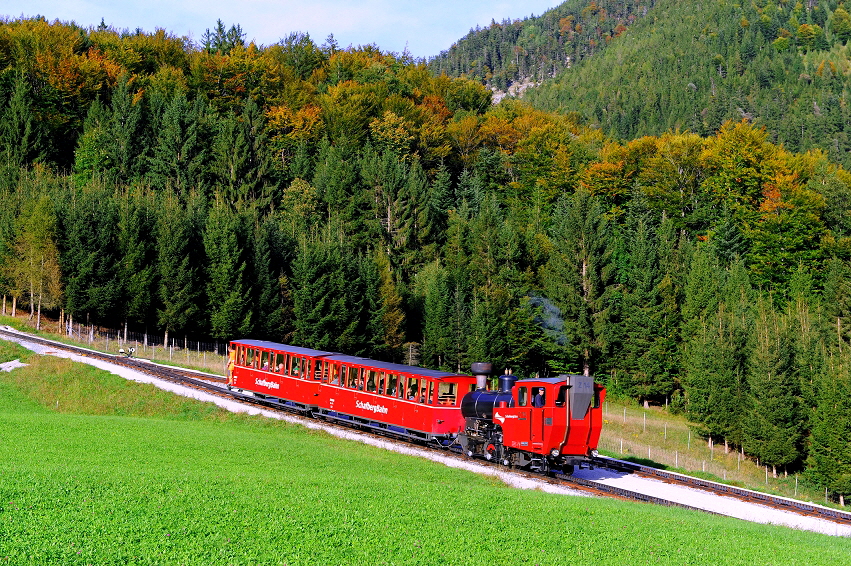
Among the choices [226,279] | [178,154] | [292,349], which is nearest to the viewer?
[292,349]

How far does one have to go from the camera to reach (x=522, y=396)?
2875 cm

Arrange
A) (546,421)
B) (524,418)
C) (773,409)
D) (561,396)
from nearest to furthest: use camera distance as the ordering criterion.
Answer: (546,421)
(561,396)
(524,418)
(773,409)

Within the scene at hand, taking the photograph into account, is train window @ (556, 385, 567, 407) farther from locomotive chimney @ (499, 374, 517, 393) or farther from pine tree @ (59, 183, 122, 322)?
pine tree @ (59, 183, 122, 322)

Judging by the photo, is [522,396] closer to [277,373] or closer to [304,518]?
[304,518]

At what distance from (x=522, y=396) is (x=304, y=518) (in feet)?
44.2

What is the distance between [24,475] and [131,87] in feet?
302

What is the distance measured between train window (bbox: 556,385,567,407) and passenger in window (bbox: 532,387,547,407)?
466 mm

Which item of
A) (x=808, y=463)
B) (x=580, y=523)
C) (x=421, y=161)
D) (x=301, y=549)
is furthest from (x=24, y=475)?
(x=421, y=161)

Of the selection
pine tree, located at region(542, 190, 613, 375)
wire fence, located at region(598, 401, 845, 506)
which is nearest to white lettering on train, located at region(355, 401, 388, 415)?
wire fence, located at region(598, 401, 845, 506)

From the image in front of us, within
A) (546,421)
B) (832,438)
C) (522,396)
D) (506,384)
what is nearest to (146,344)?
(506,384)

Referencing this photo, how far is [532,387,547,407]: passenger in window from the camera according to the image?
27922mm

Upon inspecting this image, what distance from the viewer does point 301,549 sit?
49.2 feet

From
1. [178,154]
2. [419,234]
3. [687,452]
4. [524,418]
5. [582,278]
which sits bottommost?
[687,452]

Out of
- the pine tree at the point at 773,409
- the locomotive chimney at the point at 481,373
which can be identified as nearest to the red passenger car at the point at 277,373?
the locomotive chimney at the point at 481,373
